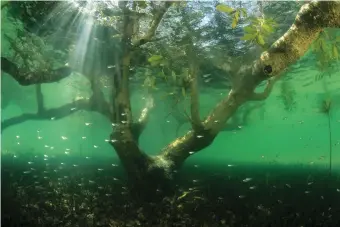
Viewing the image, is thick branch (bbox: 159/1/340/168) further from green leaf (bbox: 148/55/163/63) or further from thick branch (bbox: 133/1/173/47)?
thick branch (bbox: 133/1/173/47)

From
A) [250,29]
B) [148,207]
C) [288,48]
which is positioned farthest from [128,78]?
[250,29]

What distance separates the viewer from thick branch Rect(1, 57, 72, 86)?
10914 millimetres

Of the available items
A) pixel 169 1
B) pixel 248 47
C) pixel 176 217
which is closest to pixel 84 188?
pixel 176 217

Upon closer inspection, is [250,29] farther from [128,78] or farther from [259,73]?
[128,78]

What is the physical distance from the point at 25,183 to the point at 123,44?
23.1ft

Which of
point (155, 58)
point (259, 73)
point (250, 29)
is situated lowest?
point (259, 73)

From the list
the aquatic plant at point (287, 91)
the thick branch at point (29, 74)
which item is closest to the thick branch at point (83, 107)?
the thick branch at point (29, 74)

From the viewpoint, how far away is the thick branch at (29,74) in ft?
35.8

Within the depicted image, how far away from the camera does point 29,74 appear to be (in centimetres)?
1137

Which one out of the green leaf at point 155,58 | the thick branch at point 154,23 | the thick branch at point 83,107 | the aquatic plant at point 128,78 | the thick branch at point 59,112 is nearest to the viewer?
the green leaf at point 155,58

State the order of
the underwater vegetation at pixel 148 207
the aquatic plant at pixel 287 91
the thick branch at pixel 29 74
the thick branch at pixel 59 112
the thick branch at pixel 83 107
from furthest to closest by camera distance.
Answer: the aquatic plant at pixel 287 91, the thick branch at pixel 59 112, the thick branch at pixel 83 107, the thick branch at pixel 29 74, the underwater vegetation at pixel 148 207

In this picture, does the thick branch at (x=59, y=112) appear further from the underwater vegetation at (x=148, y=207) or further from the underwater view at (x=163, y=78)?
the underwater vegetation at (x=148, y=207)

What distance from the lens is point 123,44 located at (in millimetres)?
11828

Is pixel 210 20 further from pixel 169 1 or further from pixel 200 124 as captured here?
pixel 200 124
